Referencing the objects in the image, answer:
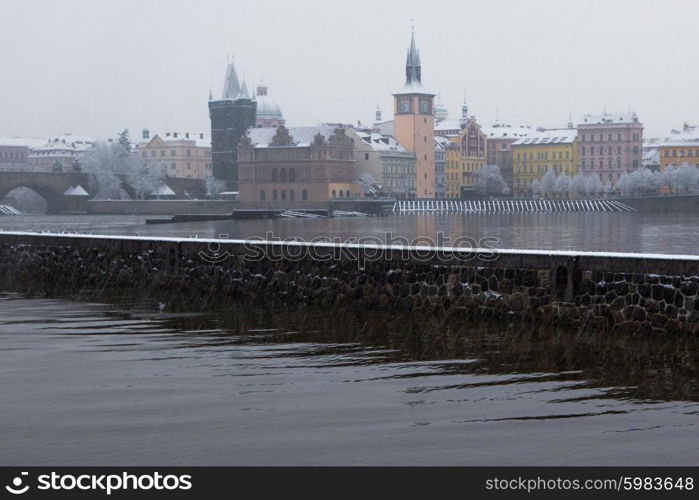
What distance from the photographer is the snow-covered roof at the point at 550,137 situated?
163875 mm

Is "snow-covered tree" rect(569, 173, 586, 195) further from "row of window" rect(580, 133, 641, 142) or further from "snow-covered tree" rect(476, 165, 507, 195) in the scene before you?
"row of window" rect(580, 133, 641, 142)

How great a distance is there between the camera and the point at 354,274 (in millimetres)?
18312

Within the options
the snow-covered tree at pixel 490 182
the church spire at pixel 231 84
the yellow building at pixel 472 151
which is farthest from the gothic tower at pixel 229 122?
the snow-covered tree at pixel 490 182

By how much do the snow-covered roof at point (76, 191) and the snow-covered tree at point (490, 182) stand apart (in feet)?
176

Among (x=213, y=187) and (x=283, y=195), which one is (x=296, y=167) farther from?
(x=213, y=187)

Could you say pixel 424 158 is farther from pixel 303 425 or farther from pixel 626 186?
pixel 303 425

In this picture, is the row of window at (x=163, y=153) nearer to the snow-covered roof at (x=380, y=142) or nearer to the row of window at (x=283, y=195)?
the snow-covered roof at (x=380, y=142)

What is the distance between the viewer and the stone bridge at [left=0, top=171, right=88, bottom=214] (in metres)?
124

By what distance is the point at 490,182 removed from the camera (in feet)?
513

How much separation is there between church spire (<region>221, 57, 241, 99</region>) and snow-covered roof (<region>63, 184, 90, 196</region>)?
36844 mm

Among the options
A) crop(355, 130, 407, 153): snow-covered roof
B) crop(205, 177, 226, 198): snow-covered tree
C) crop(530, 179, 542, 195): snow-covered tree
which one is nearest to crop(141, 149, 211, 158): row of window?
crop(205, 177, 226, 198): snow-covered tree

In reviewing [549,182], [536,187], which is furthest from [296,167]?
[536,187]

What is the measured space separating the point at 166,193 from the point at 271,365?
13199 cm
